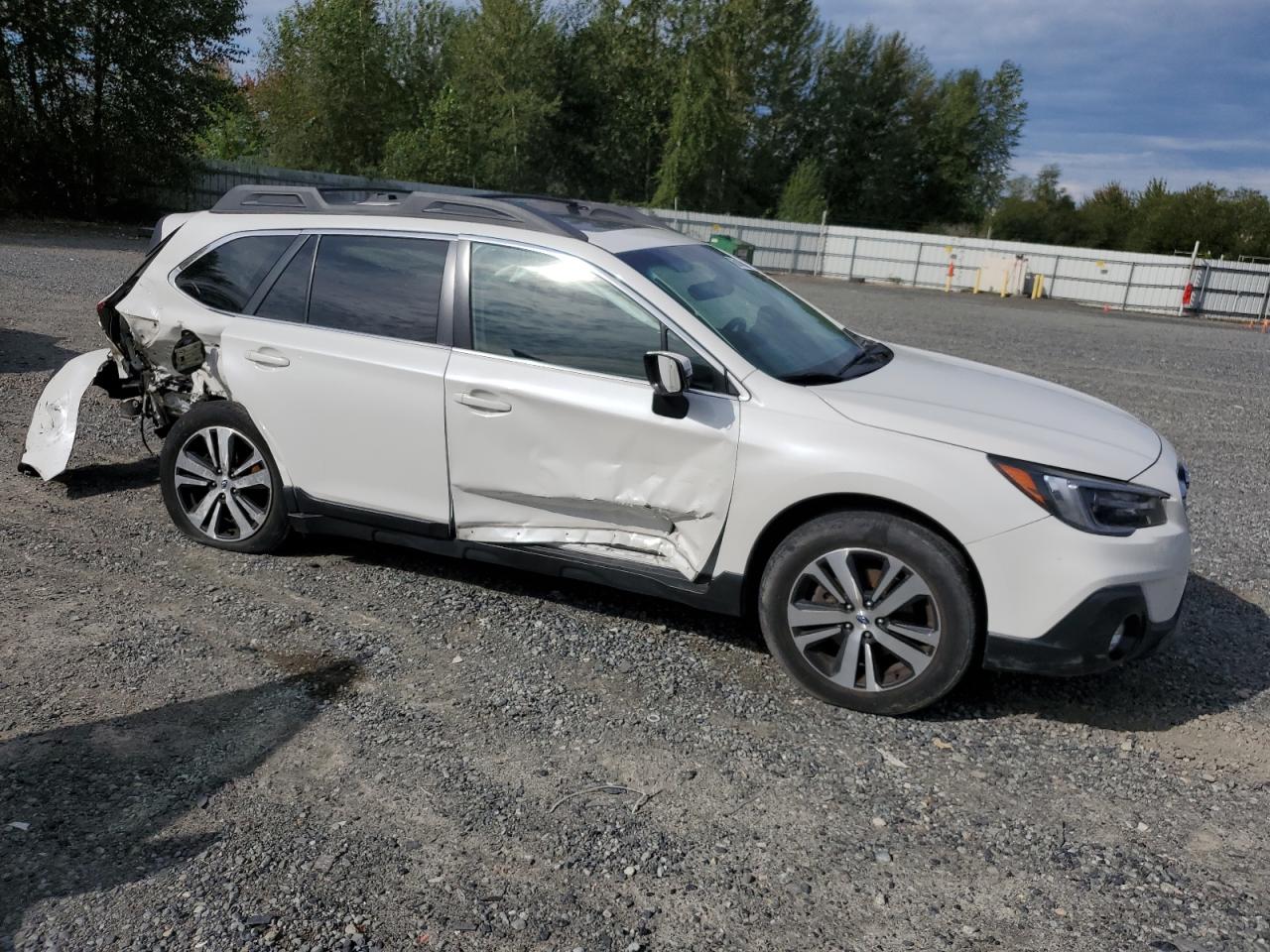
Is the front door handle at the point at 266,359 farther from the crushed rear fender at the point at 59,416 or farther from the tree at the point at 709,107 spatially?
the tree at the point at 709,107

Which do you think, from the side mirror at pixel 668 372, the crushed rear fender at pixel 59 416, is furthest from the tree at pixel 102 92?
the side mirror at pixel 668 372

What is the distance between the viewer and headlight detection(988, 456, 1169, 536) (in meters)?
3.58

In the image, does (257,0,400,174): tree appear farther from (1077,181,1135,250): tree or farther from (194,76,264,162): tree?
(1077,181,1135,250): tree

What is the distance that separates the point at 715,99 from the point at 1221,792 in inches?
2004

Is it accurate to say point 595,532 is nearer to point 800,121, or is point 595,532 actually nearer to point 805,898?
point 805,898

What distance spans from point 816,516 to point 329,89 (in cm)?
4871

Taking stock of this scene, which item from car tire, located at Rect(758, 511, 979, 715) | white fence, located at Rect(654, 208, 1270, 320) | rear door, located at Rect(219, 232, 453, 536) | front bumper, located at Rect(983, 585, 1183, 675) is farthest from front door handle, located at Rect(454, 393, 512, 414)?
white fence, located at Rect(654, 208, 1270, 320)

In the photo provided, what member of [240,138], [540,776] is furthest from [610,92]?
[540,776]

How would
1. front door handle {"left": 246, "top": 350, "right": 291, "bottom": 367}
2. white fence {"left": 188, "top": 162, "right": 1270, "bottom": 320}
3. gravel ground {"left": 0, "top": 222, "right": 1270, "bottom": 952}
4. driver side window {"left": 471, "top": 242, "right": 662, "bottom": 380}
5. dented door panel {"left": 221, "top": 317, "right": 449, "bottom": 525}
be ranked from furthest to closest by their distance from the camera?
1. white fence {"left": 188, "top": 162, "right": 1270, "bottom": 320}
2. front door handle {"left": 246, "top": 350, "right": 291, "bottom": 367}
3. dented door panel {"left": 221, "top": 317, "right": 449, "bottom": 525}
4. driver side window {"left": 471, "top": 242, "right": 662, "bottom": 380}
5. gravel ground {"left": 0, "top": 222, "right": 1270, "bottom": 952}

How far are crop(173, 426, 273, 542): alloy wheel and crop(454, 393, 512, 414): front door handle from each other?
48.2 inches

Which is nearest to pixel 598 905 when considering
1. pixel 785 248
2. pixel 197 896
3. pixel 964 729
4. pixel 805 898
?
pixel 805 898

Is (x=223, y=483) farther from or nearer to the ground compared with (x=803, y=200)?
nearer to the ground

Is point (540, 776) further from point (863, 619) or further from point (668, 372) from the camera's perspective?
point (668, 372)

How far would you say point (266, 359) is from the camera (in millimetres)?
4863
